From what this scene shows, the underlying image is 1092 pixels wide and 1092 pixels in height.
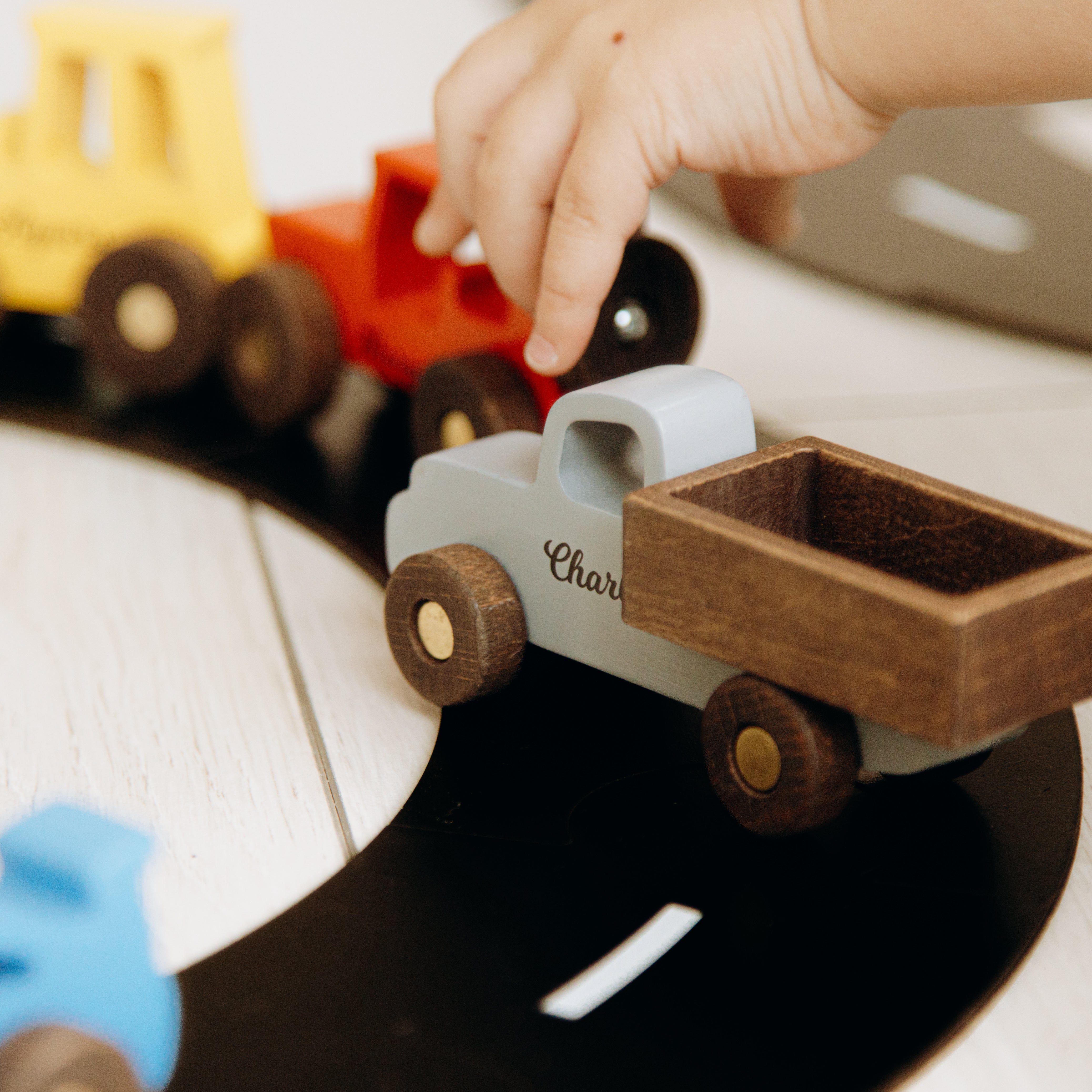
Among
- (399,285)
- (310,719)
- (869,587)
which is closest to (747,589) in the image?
(869,587)

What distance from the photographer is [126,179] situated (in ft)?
2.64

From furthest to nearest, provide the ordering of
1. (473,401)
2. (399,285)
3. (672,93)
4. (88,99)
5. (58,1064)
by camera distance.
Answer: (88,99)
(399,285)
(473,401)
(672,93)
(58,1064)

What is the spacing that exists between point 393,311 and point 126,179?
0.69 ft

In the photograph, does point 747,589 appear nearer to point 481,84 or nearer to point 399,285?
point 481,84

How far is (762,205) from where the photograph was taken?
2.16 feet

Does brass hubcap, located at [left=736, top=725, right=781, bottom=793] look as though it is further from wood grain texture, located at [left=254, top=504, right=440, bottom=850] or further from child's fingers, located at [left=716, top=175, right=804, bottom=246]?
child's fingers, located at [left=716, top=175, right=804, bottom=246]

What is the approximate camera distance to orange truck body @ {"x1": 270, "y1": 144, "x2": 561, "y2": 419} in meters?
0.67

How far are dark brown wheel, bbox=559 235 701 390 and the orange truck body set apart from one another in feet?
0.16

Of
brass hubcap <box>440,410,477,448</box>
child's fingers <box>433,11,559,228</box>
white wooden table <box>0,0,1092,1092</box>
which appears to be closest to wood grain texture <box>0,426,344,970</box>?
white wooden table <box>0,0,1092,1092</box>

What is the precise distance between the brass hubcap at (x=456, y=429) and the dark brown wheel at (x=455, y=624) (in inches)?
5.7

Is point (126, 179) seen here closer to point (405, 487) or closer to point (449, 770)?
point (405, 487)

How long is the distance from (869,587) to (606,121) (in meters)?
0.24

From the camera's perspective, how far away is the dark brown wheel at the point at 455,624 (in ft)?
1.54

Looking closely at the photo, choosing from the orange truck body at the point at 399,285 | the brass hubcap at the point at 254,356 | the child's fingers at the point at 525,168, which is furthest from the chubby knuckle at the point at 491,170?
the brass hubcap at the point at 254,356
